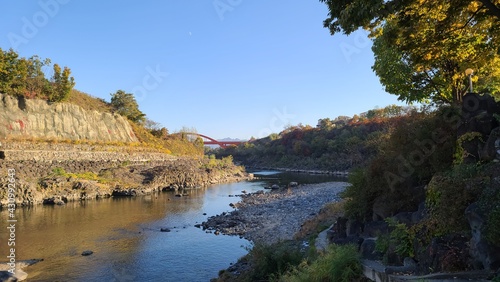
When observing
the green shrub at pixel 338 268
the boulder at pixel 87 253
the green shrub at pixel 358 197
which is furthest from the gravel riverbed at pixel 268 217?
the green shrub at pixel 338 268

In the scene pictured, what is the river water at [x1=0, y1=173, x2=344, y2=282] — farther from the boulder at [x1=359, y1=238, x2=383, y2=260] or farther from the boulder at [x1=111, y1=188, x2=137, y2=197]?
the boulder at [x1=111, y1=188, x2=137, y2=197]

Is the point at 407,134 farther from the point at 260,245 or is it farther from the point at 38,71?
the point at 38,71

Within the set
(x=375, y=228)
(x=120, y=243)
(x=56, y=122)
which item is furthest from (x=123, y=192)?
(x=375, y=228)

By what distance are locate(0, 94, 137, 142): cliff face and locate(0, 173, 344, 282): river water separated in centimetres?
1675

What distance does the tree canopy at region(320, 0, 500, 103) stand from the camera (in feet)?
26.7

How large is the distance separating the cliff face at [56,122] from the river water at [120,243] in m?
16.7

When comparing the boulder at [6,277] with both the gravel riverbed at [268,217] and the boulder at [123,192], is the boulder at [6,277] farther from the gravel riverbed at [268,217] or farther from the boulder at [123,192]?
the boulder at [123,192]

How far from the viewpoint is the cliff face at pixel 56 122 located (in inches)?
1528

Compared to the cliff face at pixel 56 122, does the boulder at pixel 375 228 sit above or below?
below

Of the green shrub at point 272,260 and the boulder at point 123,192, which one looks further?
the boulder at point 123,192

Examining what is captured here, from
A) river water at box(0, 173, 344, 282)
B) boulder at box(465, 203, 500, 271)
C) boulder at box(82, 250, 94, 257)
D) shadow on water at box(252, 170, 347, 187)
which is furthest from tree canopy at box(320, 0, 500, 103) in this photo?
shadow on water at box(252, 170, 347, 187)

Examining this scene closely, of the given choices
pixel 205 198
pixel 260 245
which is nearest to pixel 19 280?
pixel 260 245

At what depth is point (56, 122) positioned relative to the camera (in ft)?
145

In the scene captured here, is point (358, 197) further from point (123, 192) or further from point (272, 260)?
point (123, 192)
